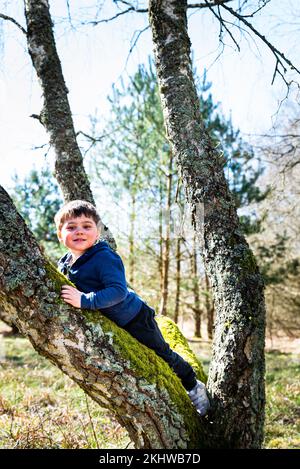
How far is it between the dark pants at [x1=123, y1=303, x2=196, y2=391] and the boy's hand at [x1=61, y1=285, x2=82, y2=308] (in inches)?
18.5

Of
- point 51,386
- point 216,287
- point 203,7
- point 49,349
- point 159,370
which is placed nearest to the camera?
point 49,349

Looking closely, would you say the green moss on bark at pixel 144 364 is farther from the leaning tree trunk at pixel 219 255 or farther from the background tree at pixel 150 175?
the background tree at pixel 150 175

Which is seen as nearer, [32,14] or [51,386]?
[32,14]

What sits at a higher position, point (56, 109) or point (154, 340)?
point (56, 109)

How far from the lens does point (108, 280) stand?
6.82 ft

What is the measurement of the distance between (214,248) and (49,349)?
1092 millimetres

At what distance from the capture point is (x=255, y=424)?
217cm

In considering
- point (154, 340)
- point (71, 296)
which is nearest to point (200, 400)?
point (154, 340)

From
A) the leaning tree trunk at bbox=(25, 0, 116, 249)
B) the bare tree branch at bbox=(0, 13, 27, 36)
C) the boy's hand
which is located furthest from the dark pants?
the bare tree branch at bbox=(0, 13, 27, 36)

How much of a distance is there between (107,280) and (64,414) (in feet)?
9.39

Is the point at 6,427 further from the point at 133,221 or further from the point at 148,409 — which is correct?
the point at 133,221

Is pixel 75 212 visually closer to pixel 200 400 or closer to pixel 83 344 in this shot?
pixel 83 344

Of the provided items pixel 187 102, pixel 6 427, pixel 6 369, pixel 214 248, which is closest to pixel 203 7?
pixel 187 102

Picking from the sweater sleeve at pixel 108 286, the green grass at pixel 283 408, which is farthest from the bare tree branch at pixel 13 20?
the green grass at pixel 283 408
